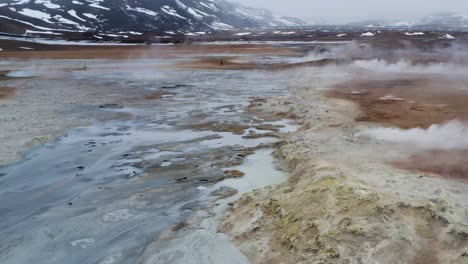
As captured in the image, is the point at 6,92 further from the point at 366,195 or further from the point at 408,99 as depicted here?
the point at 366,195

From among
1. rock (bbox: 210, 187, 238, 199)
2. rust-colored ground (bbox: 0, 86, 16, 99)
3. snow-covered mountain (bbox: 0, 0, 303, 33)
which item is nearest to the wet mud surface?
rock (bbox: 210, 187, 238, 199)

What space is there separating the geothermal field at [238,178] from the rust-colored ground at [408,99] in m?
Result: 0.12

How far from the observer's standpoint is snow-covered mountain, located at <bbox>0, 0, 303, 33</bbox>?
3728 inches

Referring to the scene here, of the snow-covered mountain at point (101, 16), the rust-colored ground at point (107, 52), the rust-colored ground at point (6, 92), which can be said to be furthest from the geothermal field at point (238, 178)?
the snow-covered mountain at point (101, 16)

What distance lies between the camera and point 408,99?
54.4 ft

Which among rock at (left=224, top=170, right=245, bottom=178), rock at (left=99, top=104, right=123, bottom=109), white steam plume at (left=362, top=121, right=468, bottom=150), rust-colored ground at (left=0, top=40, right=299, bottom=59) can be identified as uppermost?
rust-colored ground at (left=0, top=40, right=299, bottom=59)

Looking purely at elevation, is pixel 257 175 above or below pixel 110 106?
below

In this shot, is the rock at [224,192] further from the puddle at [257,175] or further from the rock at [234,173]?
the rock at [234,173]

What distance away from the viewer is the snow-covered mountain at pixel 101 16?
311 ft

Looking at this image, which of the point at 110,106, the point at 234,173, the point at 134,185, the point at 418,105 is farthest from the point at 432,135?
the point at 110,106

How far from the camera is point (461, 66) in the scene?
96.3 feet

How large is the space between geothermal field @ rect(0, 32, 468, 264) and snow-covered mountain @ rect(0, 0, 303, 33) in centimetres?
7897

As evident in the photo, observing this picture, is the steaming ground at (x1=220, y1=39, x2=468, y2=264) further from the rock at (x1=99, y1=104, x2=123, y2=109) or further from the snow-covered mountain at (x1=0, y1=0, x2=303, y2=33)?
the snow-covered mountain at (x1=0, y1=0, x2=303, y2=33)

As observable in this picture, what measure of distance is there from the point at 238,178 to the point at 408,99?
1027 cm
